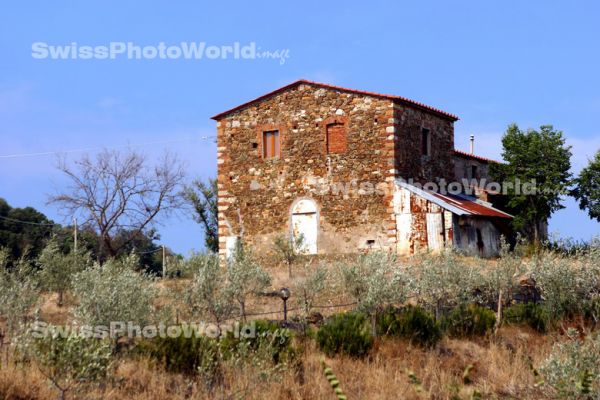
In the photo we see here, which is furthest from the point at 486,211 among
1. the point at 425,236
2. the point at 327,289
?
the point at 327,289

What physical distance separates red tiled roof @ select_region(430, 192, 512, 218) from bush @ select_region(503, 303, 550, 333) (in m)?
7.98

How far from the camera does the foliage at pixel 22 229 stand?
51.4m

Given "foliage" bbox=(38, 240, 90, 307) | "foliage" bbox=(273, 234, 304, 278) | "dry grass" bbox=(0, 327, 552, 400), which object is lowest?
"dry grass" bbox=(0, 327, 552, 400)

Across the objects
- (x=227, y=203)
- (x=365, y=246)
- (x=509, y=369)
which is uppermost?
(x=227, y=203)

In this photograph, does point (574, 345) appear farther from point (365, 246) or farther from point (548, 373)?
point (365, 246)

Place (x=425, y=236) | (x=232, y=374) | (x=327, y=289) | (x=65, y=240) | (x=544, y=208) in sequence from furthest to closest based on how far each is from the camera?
(x=65, y=240) < (x=544, y=208) < (x=425, y=236) < (x=327, y=289) < (x=232, y=374)

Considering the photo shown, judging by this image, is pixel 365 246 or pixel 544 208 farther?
pixel 544 208

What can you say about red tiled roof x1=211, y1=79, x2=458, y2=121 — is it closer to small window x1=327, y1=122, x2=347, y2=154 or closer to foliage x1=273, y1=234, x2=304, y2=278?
small window x1=327, y1=122, x2=347, y2=154

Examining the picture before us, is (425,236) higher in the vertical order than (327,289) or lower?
higher

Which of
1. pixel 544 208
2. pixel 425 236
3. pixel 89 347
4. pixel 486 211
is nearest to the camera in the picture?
pixel 89 347

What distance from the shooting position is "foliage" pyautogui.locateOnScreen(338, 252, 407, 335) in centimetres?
1938

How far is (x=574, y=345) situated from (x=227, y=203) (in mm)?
21527

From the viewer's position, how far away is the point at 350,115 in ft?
101

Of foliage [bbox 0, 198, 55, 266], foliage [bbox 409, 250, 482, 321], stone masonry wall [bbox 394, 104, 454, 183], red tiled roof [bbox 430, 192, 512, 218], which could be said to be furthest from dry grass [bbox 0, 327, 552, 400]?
foliage [bbox 0, 198, 55, 266]
